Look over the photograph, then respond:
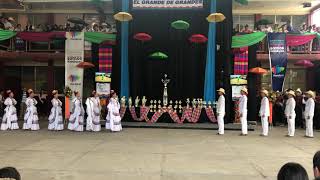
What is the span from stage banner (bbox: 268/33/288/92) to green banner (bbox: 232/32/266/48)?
120cm

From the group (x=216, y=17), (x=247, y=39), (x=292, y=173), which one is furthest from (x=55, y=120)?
(x=292, y=173)

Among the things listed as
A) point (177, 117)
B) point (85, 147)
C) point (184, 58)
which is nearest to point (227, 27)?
point (184, 58)

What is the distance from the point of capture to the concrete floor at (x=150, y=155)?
29.9 ft

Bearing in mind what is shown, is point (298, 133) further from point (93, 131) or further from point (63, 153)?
point (63, 153)

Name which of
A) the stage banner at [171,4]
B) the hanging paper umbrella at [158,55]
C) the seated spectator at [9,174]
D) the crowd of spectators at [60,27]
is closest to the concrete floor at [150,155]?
the hanging paper umbrella at [158,55]

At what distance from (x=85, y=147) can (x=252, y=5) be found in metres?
15.1

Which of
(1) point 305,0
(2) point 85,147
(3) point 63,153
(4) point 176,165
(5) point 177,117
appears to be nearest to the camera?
(4) point 176,165

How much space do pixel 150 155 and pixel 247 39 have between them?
400 inches

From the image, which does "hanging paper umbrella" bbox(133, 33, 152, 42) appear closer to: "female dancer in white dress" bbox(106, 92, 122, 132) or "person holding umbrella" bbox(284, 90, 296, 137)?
"female dancer in white dress" bbox(106, 92, 122, 132)

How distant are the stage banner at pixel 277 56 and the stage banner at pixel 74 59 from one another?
865 cm

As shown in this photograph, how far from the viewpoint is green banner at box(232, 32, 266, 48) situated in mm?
19734

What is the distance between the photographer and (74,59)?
2077 cm

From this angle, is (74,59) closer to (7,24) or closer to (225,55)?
(7,24)

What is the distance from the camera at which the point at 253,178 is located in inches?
347
